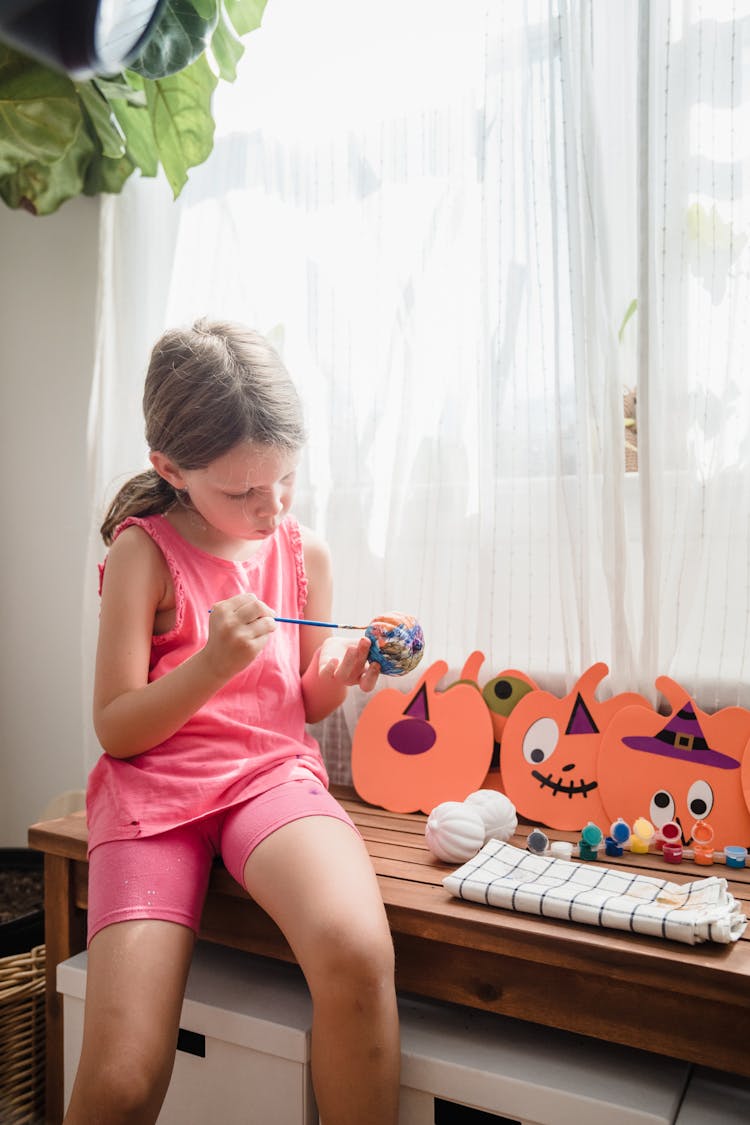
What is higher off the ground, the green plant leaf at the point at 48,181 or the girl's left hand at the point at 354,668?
the green plant leaf at the point at 48,181

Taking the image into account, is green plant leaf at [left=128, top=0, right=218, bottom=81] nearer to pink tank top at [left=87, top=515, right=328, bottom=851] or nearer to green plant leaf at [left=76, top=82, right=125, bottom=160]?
green plant leaf at [left=76, top=82, right=125, bottom=160]

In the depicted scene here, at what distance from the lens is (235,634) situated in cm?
119

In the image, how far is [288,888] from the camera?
1115 mm

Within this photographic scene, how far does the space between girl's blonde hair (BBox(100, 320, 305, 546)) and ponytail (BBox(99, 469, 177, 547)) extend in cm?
11

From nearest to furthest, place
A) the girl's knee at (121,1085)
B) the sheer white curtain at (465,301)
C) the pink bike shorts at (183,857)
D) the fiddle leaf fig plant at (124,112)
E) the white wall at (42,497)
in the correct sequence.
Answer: the girl's knee at (121,1085)
the pink bike shorts at (183,857)
the sheer white curtain at (465,301)
the fiddle leaf fig plant at (124,112)
the white wall at (42,497)

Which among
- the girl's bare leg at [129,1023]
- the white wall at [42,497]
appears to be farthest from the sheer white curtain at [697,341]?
the white wall at [42,497]

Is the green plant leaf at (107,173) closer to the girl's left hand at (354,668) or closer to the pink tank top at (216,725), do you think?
the pink tank top at (216,725)

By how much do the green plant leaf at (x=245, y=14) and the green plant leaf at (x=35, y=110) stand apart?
307 millimetres

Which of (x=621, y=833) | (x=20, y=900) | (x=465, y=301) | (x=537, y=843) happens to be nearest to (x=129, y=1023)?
(x=537, y=843)

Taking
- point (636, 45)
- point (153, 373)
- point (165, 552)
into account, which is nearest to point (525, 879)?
point (165, 552)

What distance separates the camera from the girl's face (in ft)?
4.13

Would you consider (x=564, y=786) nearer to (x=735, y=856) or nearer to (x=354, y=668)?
(x=735, y=856)

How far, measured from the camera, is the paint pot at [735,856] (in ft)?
4.13

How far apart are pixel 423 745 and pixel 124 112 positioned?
1.27 metres
